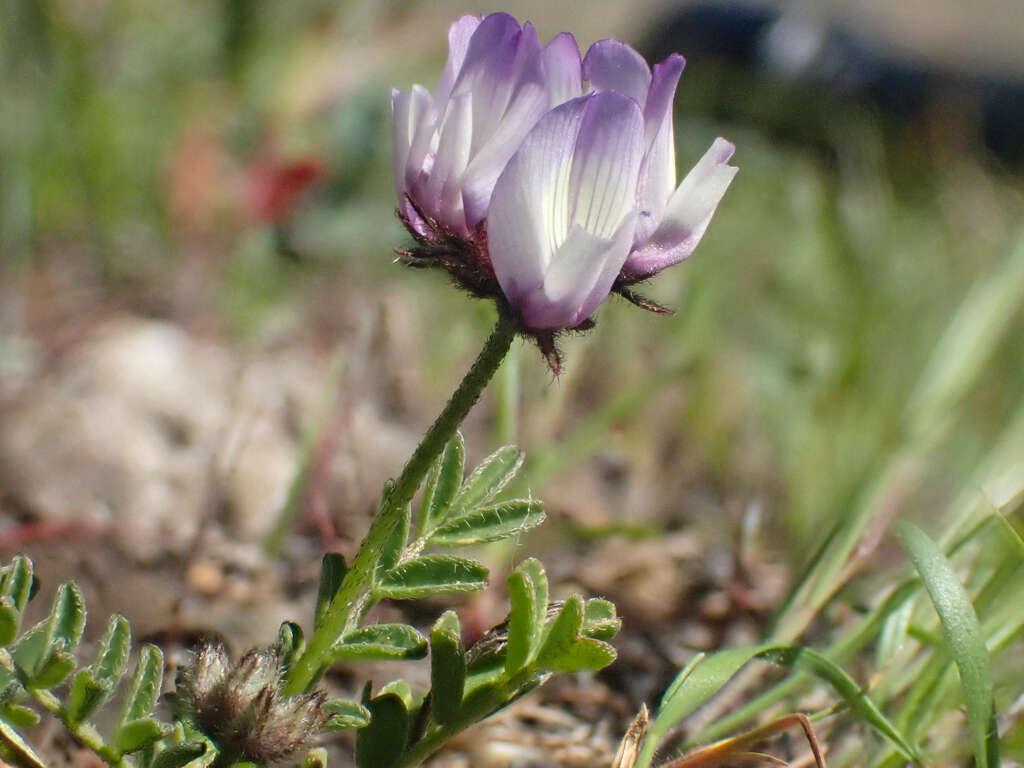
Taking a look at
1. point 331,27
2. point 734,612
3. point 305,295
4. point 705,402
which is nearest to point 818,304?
point 705,402

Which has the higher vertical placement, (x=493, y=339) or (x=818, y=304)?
(x=493, y=339)

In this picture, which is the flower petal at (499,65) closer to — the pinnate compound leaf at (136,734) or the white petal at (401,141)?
the white petal at (401,141)

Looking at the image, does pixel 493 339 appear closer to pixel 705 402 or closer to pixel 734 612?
pixel 734 612

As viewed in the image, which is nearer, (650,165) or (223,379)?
(650,165)

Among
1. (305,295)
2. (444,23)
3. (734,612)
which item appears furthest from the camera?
(444,23)

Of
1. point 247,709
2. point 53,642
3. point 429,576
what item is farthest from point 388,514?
point 53,642

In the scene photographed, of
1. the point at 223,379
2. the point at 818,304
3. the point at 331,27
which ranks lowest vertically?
the point at 223,379
